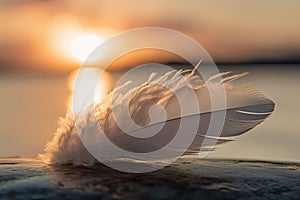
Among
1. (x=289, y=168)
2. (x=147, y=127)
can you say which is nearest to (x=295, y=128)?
(x=289, y=168)

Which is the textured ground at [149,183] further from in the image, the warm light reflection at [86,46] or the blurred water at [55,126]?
the warm light reflection at [86,46]

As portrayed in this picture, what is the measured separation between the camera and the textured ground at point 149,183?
2490 mm

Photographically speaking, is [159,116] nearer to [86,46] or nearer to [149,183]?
[149,183]

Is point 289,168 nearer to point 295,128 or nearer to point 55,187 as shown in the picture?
point 55,187

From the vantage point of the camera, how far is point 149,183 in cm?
261

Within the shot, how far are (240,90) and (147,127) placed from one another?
1.65 feet

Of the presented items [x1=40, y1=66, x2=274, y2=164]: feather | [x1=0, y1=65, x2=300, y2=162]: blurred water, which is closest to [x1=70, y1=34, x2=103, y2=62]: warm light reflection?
[x1=0, y1=65, x2=300, y2=162]: blurred water

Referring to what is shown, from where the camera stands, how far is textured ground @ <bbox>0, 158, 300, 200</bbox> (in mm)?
2490

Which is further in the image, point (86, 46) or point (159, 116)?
point (86, 46)

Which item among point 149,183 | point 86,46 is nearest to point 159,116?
point 149,183

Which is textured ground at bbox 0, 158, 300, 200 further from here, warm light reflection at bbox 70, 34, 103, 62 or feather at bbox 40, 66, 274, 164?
warm light reflection at bbox 70, 34, 103, 62

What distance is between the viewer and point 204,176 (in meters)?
2.80

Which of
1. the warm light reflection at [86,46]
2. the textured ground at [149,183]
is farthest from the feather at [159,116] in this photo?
the warm light reflection at [86,46]

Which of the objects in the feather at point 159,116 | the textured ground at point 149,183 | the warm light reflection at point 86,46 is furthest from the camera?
the warm light reflection at point 86,46
